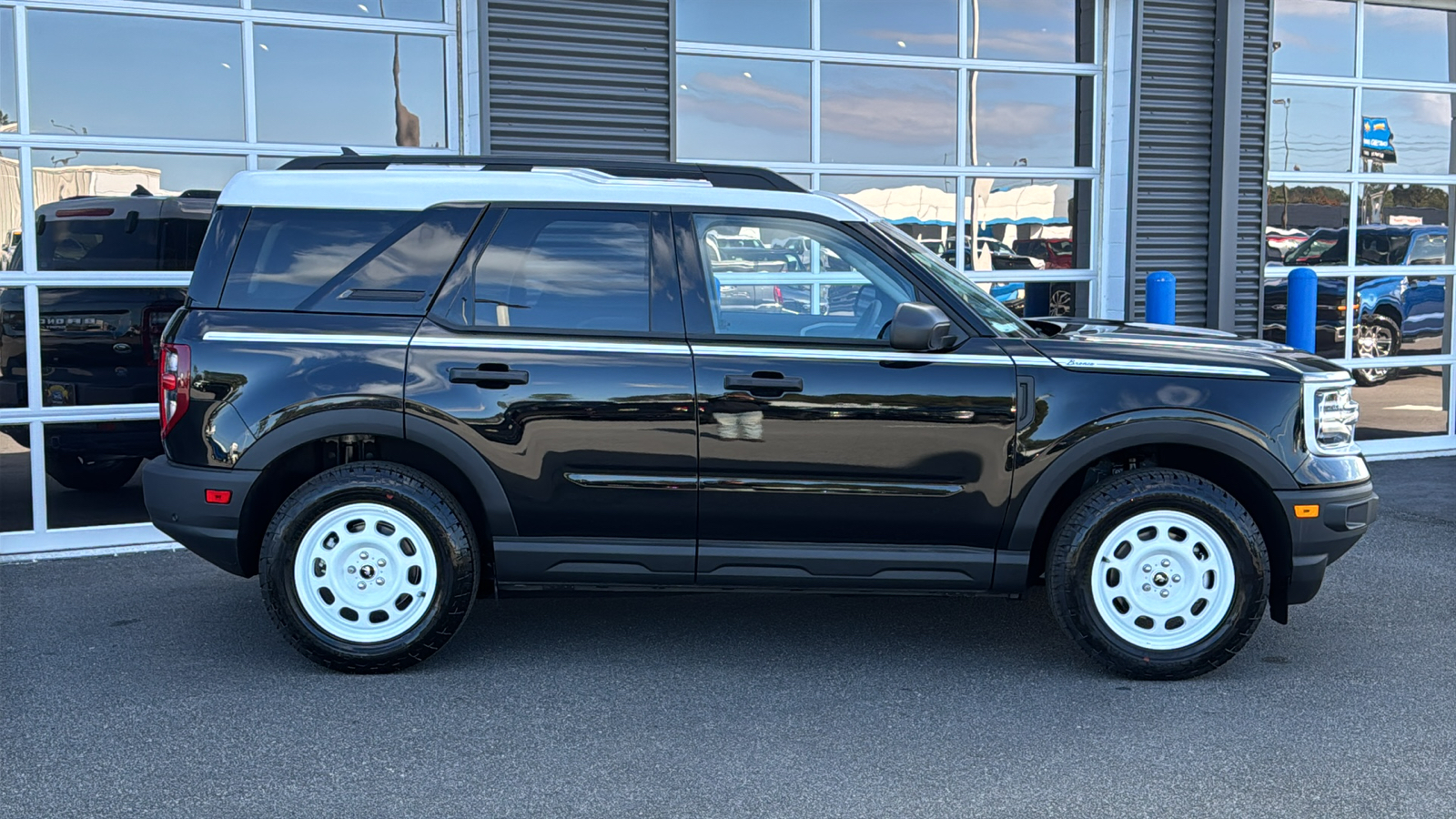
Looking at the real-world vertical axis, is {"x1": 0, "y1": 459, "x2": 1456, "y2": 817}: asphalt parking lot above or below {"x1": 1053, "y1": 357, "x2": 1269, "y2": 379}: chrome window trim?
below

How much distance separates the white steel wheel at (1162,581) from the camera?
481 cm

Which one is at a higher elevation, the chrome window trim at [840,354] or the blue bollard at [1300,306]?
the blue bollard at [1300,306]

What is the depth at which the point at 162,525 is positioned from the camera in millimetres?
4957

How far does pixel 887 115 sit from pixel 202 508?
5.72 meters

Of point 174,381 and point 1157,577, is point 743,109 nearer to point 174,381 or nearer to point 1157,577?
point 174,381

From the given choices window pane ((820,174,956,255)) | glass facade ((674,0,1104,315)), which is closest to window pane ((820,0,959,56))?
glass facade ((674,0,1104,315))

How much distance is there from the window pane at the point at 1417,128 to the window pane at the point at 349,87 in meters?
7.30

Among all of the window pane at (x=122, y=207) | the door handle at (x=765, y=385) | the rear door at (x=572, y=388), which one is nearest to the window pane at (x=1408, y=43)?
the door handle at (x=765, y=385)

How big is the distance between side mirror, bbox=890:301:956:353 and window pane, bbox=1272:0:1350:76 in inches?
257

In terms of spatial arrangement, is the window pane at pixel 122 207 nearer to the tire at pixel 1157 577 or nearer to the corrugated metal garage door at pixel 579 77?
the corrugated metal garage door at pixel 579 77

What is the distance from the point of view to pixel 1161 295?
28.7ft

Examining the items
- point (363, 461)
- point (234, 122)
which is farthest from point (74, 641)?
point (234, 122)

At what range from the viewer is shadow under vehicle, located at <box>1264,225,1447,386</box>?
10.1m

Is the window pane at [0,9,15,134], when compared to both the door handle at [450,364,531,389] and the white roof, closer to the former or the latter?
the white roof
